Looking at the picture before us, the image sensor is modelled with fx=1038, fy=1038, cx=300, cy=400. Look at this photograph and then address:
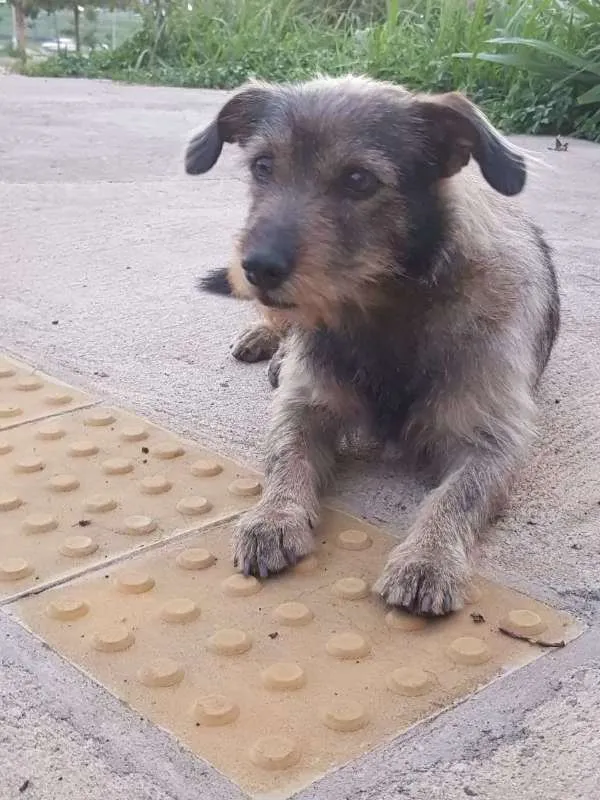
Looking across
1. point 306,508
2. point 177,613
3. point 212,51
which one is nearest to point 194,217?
point 306,508

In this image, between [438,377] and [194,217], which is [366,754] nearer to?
[438,377]

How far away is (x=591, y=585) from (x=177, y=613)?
3.16 ft

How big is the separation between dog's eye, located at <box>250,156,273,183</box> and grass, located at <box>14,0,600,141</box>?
6592mm

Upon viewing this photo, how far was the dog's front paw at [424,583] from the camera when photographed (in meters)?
2.29

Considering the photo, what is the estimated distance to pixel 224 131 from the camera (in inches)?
131

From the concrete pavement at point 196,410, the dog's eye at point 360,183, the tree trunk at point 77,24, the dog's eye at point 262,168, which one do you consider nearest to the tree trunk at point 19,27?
the tree trunk at point 77,24

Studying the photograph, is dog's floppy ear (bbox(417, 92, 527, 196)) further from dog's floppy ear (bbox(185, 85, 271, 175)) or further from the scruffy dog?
dog's floppy ear (bbox(185, 85, 271, 175))

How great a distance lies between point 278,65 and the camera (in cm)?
1227

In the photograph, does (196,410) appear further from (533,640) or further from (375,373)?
(533,640)

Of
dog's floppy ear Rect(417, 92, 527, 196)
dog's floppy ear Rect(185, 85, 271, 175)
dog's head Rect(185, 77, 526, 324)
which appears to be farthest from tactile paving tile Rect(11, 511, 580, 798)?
dog's floppy ear Rect(185, 85, 271, 175)

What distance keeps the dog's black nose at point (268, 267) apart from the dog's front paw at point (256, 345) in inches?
49.7

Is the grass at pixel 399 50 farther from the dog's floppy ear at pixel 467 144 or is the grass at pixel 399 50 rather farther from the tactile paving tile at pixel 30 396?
the tactile paving tile at pixel 30 396

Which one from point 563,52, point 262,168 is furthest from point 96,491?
point 563,52

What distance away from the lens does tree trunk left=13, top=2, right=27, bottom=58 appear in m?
16.5
